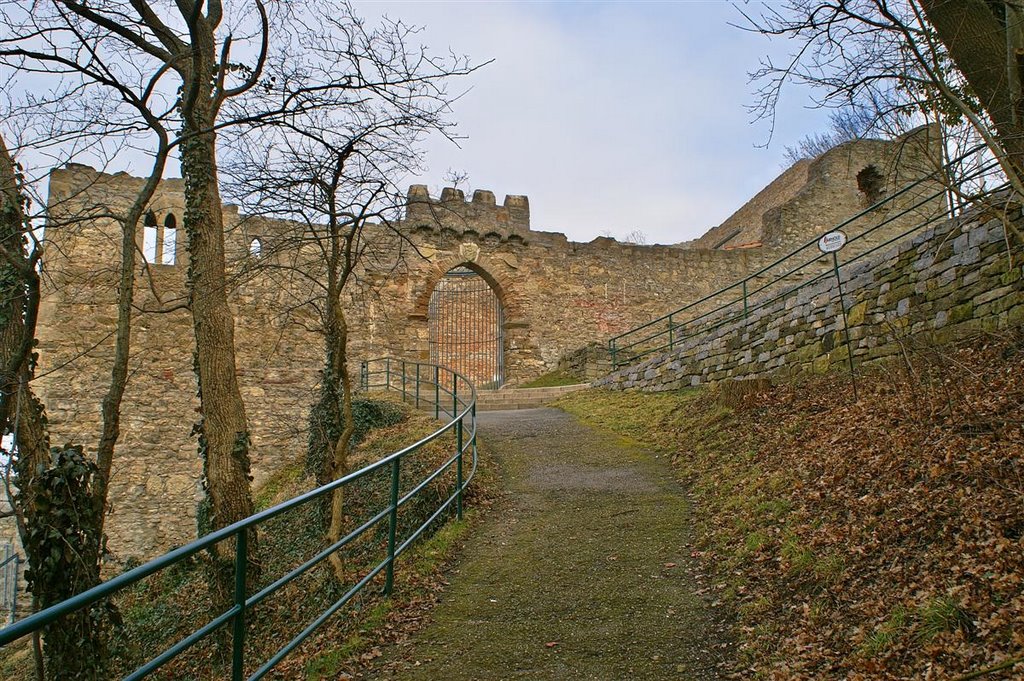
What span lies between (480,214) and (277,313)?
587 centimetres

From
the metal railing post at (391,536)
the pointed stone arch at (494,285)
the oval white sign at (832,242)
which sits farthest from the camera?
the pointed stone arch at (494,285)

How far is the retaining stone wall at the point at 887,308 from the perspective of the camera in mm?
6703

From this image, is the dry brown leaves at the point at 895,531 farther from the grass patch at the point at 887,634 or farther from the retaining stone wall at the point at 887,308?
the retaining stone wall at the point at 887,308

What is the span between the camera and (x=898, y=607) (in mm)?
3576

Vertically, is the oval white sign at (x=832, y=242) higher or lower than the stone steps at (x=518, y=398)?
higher

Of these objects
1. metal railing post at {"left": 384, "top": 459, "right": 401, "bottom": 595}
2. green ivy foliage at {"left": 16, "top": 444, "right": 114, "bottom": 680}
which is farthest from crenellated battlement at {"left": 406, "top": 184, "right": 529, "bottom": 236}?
metal railing post at {"left": 384, "top": 459, "right": 401, "bottom": 595}

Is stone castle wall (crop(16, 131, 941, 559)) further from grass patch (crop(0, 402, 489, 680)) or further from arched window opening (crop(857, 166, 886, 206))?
grass patch (crop(0, 402, 489, 680))

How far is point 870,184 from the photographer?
2066 cm

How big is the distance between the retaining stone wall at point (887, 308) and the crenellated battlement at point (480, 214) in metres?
7.41

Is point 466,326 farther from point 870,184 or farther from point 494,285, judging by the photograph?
point 870,184

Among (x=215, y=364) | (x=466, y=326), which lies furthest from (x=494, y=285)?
(x=215, y=364)

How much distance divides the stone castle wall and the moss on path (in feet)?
13.7

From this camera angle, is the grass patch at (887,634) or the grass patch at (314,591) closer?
the grass patch at (887,634)

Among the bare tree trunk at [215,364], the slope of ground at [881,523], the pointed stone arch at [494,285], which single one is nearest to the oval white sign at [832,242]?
the slope of ground at [881,523]
